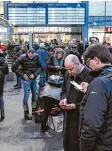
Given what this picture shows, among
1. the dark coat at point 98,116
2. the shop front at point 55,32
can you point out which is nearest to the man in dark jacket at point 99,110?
the dark coat at point 98,116

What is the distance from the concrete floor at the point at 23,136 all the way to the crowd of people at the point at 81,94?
23 centimetres

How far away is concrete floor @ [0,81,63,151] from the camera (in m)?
5.57

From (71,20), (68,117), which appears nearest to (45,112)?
(68,117)

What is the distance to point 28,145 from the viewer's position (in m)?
5.67

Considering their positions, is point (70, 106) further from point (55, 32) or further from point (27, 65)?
point (55, 32)

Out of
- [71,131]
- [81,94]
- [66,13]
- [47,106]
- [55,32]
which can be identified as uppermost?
[66,13]

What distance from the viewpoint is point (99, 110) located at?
251 cm

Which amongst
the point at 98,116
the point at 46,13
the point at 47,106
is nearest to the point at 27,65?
the point at 47,106

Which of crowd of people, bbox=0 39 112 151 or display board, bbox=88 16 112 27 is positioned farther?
display board, bbox=88 16 112 27

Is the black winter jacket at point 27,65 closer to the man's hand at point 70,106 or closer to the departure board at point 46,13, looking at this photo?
the man's hand at point 70,106

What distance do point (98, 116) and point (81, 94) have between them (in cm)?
147

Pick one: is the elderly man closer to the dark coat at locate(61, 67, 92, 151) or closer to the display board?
the dark coat at locate(61, 67, 92, 151)

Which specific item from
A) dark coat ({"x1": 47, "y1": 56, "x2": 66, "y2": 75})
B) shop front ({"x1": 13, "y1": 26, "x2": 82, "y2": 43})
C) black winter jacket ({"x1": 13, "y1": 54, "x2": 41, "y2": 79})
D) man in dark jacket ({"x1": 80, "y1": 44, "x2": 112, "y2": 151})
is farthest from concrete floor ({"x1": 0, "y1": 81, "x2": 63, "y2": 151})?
shop front ({"x1": 13, "y1": 26, "x2": 82, "y2": 43})

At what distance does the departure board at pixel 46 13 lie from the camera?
23.3 meters
